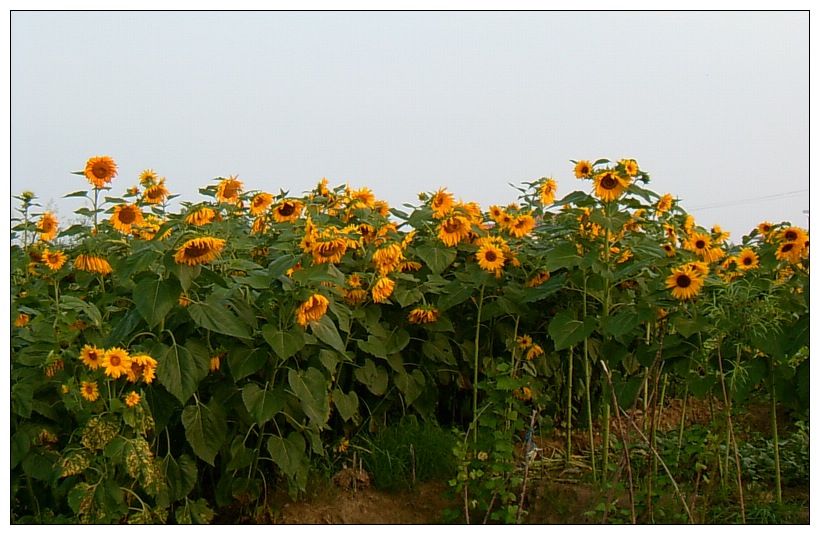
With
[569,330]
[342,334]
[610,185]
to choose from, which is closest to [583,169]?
[610,185]

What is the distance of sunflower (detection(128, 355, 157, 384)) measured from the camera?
2607 millimetres

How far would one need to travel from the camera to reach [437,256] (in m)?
3.68

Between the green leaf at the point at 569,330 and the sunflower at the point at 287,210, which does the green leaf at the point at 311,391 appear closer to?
the sunflower at the point at 287,210

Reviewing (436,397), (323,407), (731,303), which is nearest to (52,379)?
(323,407)

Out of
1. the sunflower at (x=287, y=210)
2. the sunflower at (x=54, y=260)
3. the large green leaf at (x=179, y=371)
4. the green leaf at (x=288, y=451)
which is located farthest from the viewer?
the sunflower at (x=287, y=210)

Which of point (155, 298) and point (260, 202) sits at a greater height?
point (260, 202)

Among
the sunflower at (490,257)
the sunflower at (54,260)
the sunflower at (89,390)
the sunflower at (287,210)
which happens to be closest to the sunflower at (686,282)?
the sunflower at (490,257)

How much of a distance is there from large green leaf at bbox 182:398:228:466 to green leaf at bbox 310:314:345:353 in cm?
43

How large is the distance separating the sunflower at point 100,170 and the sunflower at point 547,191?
2.01 metres

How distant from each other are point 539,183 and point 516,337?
92 centimetres

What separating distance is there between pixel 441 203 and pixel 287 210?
0.72 metres

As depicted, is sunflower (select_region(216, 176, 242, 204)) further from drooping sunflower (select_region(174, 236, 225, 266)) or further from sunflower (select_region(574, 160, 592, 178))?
sunflower (select_region(574, 160, 592, 178))

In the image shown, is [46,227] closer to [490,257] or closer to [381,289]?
[381,289]

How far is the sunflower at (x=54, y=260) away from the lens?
10.6 ft
